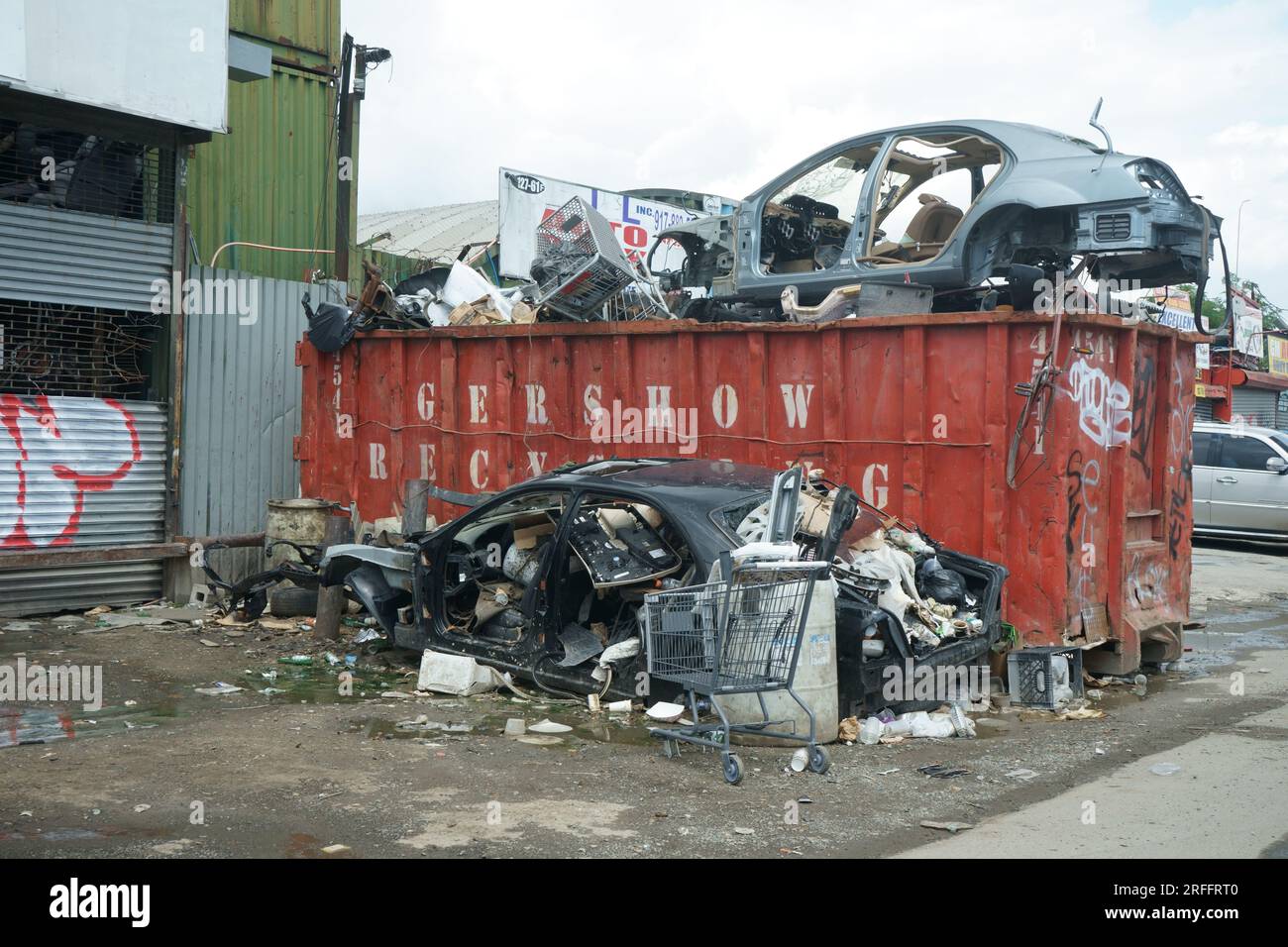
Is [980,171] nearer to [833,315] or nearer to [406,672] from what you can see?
[833,315]

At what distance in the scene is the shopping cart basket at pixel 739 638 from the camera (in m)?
5.79

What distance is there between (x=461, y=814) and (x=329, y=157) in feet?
34.8

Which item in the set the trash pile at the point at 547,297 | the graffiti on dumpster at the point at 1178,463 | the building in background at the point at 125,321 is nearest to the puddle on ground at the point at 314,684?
the building in background at the point at 125,321

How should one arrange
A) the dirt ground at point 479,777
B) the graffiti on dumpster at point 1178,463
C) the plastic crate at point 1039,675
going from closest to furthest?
the dirt ground at point 479,777 → the plastic crate at point 1039,675 → the graffiti on dumpster at point 1178,463

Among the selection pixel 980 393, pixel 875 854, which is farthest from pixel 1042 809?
pixel 980 393

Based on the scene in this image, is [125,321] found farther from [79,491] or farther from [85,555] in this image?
[85,555]

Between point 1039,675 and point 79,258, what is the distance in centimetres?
831

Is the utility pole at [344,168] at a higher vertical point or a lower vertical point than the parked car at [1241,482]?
higher

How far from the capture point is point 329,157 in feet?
45.4

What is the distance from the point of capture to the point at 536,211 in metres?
19.7

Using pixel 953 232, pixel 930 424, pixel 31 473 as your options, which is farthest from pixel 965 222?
pixel 31 473

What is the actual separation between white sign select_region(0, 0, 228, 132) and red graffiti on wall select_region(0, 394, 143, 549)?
8.34ft

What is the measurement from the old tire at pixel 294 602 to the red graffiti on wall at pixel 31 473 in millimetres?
1878

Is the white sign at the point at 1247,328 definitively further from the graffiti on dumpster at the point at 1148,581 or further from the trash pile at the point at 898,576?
the trash pile at the point at 898,576
